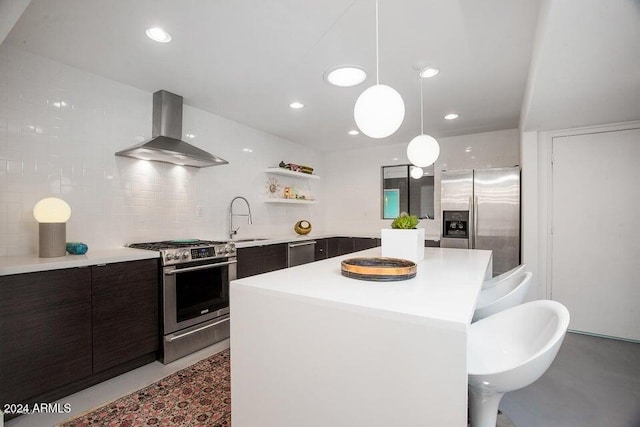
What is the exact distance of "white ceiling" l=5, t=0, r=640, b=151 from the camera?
70.5 inches

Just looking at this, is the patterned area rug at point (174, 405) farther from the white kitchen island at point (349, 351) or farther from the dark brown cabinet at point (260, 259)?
the dark brown cabinet at point (260, 259)

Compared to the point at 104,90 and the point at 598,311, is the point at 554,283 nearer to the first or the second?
the point at 598,311

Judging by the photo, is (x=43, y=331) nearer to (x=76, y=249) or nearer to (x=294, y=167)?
(x=76, y=249)

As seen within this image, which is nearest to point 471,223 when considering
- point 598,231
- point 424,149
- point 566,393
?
point 598,231

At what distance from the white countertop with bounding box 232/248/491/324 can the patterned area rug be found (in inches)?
40.3

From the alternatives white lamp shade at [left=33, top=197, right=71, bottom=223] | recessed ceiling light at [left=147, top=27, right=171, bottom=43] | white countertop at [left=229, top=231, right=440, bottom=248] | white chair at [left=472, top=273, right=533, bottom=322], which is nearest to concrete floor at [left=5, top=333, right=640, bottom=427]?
white chair at [left=472, top=273, right=533, bottom=322]

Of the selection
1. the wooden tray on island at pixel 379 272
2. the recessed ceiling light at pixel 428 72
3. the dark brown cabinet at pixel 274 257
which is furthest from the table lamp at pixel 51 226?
the recessed ceiling light at pixel 428 72

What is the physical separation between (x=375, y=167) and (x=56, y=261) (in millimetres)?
4544

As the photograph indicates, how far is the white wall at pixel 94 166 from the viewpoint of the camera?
2.24 meters

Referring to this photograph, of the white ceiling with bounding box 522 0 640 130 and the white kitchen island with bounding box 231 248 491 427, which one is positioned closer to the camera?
the white kitchen island with bounding box 231 248 491 427

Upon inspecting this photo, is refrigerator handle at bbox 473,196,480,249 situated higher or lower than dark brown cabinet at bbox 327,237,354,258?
higher

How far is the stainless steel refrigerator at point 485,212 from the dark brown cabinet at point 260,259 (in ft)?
7.16

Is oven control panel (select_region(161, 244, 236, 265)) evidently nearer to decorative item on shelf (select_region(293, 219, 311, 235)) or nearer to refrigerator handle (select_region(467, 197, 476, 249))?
decorative item on shelf (select_region(293, 219, 311, 235))

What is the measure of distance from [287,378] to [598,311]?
12.0 ft
